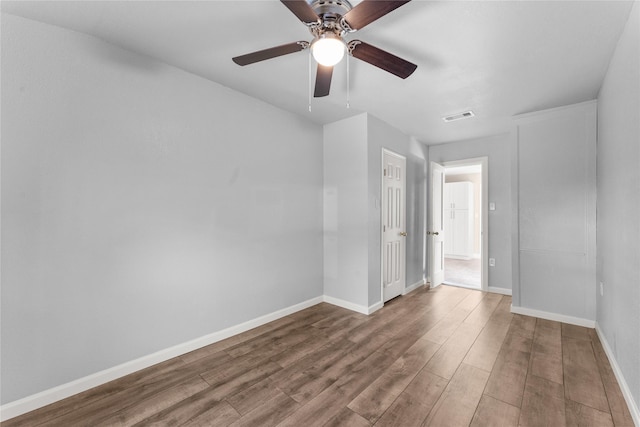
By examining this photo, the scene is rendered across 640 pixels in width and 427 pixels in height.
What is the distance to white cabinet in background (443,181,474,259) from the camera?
761cm

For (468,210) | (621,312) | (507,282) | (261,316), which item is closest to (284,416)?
(261,316)

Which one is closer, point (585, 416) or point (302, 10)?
point (302, 10)

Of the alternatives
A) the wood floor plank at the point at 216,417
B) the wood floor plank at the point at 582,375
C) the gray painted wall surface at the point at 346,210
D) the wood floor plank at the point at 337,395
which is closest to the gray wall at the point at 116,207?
the wood floor plank at the point at 216,417

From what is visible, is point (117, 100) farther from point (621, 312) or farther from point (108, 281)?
point (621, 312)

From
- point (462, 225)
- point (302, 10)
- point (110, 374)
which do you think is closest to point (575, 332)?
point (302, 10)

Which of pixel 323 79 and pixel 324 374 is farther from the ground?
pixel 323 79

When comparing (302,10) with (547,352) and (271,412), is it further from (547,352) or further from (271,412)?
(547,352)

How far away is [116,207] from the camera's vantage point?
2111 millimetres

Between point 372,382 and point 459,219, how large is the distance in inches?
272

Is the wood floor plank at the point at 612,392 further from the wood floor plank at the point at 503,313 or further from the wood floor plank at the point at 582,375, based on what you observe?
Answer: the wood floor plank at the point at 503,313

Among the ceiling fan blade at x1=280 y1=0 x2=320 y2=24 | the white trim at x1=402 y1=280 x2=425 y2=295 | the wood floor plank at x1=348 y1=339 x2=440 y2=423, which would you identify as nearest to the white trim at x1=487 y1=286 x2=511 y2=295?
the white trim at x1=402 y1=280 x2=425 y2=295

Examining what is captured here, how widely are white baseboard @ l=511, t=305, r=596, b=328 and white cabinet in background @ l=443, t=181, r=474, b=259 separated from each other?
432cm

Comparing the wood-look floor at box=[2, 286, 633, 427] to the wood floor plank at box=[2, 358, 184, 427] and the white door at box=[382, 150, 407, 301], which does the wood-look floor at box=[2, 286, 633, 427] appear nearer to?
the wood floor plank at box=[2, 358, 184, 427]

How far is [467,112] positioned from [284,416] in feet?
12.3
